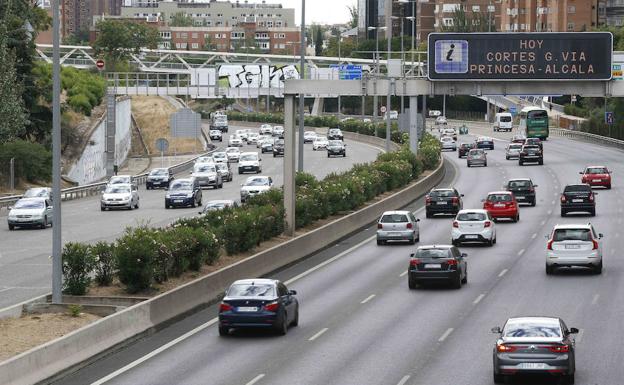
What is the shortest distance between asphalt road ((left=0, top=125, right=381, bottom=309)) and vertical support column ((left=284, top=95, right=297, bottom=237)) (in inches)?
213

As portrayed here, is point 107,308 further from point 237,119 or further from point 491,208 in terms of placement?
point 237,119

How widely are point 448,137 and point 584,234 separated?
85.5m

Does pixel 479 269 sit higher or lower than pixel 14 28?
lower

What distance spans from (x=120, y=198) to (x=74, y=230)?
38.3ft

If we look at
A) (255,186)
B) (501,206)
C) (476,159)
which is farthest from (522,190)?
(476,159)

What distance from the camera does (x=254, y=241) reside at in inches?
1661

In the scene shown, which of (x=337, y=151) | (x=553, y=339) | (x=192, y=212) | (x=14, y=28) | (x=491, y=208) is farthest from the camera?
(x=337, y=151)

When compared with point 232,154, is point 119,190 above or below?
below

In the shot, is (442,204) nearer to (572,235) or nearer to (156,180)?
(572,235)

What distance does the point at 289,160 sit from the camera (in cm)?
4650

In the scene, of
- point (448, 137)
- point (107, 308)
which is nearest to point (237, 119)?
point (448, 137)

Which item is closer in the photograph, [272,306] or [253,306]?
[253,306]

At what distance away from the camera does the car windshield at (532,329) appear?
22625 mm

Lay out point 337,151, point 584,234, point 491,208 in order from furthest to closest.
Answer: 1. point 337,151
2. point 491,208
3. point 584,234
